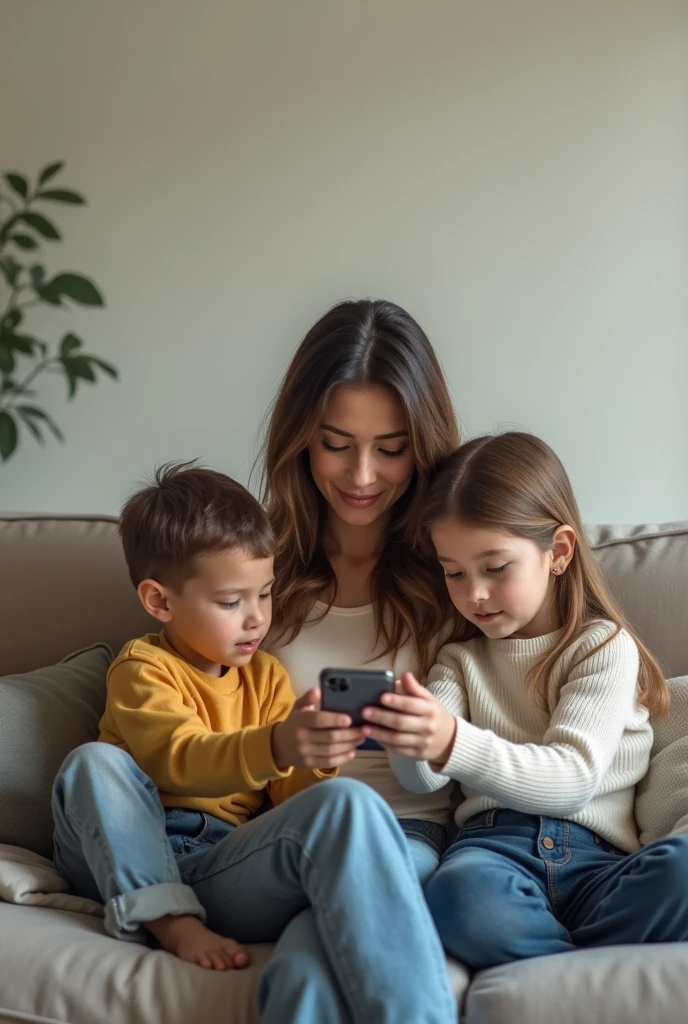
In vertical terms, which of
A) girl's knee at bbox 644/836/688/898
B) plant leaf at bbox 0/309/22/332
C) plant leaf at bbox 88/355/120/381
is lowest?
girl's knee at bbox 644/836/688/898

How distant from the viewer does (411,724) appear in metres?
1.36

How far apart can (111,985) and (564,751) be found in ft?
2.13

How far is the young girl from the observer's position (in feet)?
4.56

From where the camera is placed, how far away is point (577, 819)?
158cm

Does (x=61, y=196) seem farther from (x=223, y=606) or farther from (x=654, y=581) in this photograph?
(x=654, y=581)

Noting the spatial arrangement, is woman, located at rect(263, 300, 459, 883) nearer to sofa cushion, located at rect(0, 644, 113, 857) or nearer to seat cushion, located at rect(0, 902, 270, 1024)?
sofa cushion, located at rect(0, 644, 113, 857)

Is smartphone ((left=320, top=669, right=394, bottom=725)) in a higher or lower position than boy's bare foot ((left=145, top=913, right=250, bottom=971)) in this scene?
higher

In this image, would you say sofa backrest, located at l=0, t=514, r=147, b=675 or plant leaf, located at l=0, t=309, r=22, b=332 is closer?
sofa backrest, located at l=0, t=514, r=147, b=675

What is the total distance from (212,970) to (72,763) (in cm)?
33

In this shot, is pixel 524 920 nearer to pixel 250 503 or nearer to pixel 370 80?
pixel 250 503

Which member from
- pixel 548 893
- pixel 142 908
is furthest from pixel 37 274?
pixel 548 893

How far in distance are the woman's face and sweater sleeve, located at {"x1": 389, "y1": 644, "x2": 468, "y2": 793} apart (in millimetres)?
282

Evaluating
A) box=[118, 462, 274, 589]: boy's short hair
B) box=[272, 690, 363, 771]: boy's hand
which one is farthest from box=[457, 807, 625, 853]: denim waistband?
box=[118, 462, 274, 589]: boy's short hair

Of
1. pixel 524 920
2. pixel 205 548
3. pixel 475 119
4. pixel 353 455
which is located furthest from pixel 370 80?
pixel 524 920
